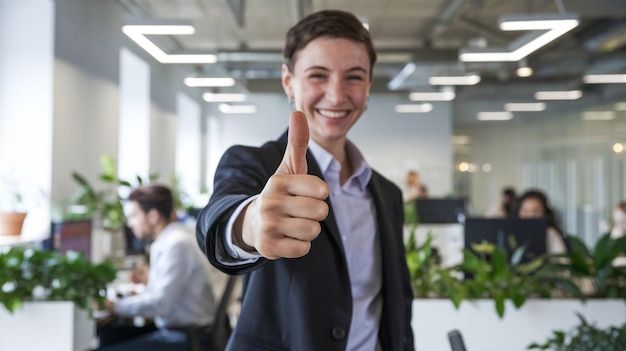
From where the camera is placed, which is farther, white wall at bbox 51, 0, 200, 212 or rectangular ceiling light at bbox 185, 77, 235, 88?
rectangular ceiling light at bbox 185, 77, 235, 88

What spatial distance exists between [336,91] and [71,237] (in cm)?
386

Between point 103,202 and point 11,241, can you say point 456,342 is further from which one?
point 103,202

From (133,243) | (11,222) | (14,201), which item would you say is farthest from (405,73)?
(11,222)

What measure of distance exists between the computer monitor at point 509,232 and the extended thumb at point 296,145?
3.77 m

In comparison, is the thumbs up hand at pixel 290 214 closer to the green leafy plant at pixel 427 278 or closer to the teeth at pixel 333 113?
the teeth at pixel 333 113

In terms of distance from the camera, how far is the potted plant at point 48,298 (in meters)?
3.04

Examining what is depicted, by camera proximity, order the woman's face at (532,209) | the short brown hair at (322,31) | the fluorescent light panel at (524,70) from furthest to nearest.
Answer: the fluorescent light panel at (524,70) < the woman's face at (532,209) < the short brown hair at (322,31)

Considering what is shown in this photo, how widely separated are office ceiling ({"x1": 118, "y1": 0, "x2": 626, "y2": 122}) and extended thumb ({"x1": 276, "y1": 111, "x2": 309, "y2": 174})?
6.90m

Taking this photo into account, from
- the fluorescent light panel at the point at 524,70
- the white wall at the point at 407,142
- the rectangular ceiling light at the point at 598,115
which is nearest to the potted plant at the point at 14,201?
the fluorescent light panel at the point at 524,70

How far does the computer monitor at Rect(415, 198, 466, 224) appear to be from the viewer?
27.5ft

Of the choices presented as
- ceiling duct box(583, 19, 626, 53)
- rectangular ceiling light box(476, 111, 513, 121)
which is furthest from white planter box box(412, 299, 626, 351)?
rectangular ceiling light box(476, 111, 513, 121)

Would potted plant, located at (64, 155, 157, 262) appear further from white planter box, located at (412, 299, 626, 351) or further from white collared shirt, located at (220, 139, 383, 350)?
white collared shirt, located at (220, 139, 383, 350)

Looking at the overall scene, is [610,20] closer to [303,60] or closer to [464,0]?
[464,0]

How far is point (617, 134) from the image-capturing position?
1177 cm
